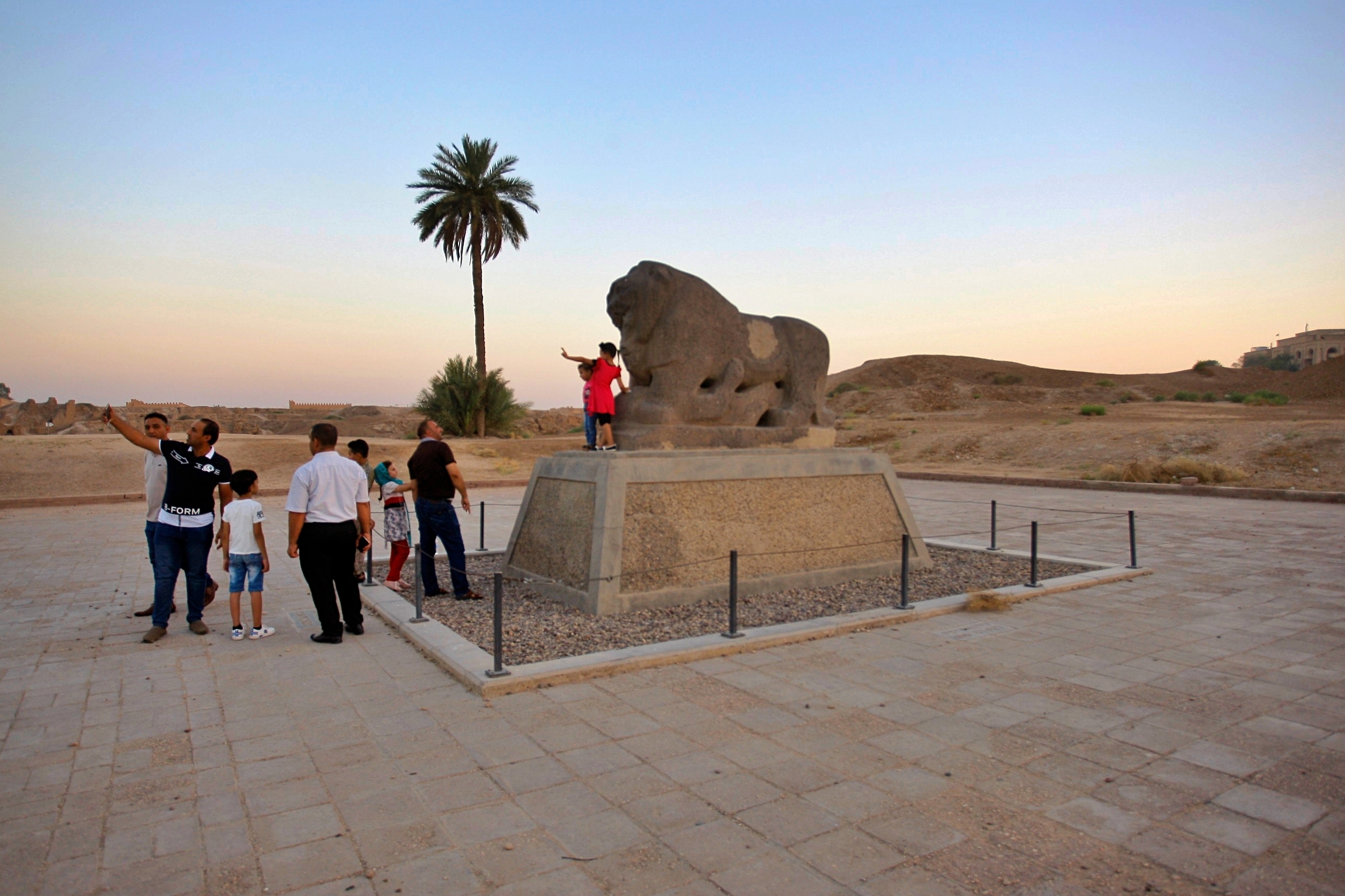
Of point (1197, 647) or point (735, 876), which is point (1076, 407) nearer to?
point (1197, 647)

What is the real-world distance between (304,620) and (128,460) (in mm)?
16602

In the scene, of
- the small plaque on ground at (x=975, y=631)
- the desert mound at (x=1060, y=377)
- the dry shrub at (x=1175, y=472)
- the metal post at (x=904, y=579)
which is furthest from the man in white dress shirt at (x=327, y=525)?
the desert mound at (x=1060, y=377)

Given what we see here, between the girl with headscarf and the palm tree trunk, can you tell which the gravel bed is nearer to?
the girl with headscarf

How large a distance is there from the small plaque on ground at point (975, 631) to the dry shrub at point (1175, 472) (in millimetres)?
14510

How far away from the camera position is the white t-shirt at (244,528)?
18.0ft

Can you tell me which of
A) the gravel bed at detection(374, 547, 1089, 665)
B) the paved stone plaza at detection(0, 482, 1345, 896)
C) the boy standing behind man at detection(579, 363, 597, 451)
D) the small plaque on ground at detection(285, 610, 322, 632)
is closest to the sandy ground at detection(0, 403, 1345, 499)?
the boy standing behind man at detection(579, 363, 597, 451)

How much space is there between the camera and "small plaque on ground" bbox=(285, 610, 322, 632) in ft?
19.4

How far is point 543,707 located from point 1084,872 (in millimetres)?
2523

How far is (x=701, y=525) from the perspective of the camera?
21.9ft

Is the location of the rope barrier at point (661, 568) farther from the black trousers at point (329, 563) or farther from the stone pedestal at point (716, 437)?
the black trousers at point (329, 563)

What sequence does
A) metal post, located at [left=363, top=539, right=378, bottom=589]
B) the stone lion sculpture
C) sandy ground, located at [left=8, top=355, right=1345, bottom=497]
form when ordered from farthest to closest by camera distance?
sandy ground, located at [left=8, top=355, right=1345, bottom=497] → the stone lion sculpture → metal post, located at [left=363, top=539, right=378, bottom=589]

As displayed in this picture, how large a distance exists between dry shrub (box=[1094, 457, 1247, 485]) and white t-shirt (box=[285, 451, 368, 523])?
17.7m

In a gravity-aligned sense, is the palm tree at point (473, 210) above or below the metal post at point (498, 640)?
above

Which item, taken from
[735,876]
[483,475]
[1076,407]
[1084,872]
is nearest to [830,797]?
[735,876]
